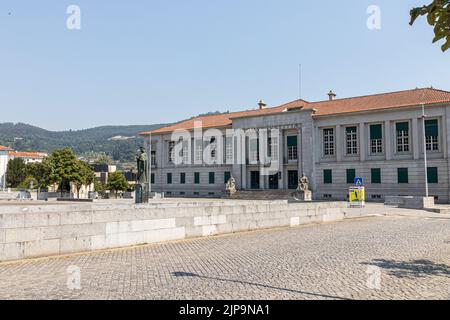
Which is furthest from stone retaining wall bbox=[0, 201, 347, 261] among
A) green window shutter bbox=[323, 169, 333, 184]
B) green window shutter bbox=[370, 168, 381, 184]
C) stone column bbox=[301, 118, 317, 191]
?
stone column bbox=[301, 118, 317, 191]

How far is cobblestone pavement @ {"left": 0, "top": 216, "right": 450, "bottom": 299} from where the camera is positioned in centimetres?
619

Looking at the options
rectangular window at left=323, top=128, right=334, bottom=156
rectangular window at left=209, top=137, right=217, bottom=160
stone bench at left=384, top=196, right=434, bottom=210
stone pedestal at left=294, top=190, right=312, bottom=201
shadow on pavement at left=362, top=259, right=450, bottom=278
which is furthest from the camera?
rectangular window at left=209, top=137, right=217, bottom=160

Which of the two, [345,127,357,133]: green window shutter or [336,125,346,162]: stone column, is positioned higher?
[345,127,357,133]: green window shutter

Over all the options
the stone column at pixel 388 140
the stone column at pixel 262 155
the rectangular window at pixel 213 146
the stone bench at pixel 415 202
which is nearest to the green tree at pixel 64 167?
the rectangular window at pixel 213 146

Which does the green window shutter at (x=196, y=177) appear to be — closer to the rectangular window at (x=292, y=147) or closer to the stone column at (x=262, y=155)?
the stone column at (x=262, y=155)

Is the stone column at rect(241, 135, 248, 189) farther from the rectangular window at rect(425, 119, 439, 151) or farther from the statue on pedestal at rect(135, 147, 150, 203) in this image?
the statue on pedestal at rect(135, 147, 150, 203)

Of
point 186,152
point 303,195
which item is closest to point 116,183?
point 186,152

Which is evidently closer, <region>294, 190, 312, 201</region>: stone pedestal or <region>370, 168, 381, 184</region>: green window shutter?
<region>370, 168, 381, 184</region>: green window shutter

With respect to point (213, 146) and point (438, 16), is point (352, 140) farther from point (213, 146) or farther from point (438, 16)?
point (438, 16)

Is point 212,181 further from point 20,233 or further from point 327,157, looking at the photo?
point 20,233

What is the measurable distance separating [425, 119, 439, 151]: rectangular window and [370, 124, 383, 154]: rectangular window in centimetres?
484

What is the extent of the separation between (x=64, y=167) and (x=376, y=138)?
44056 millimetres

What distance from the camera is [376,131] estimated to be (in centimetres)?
4669
